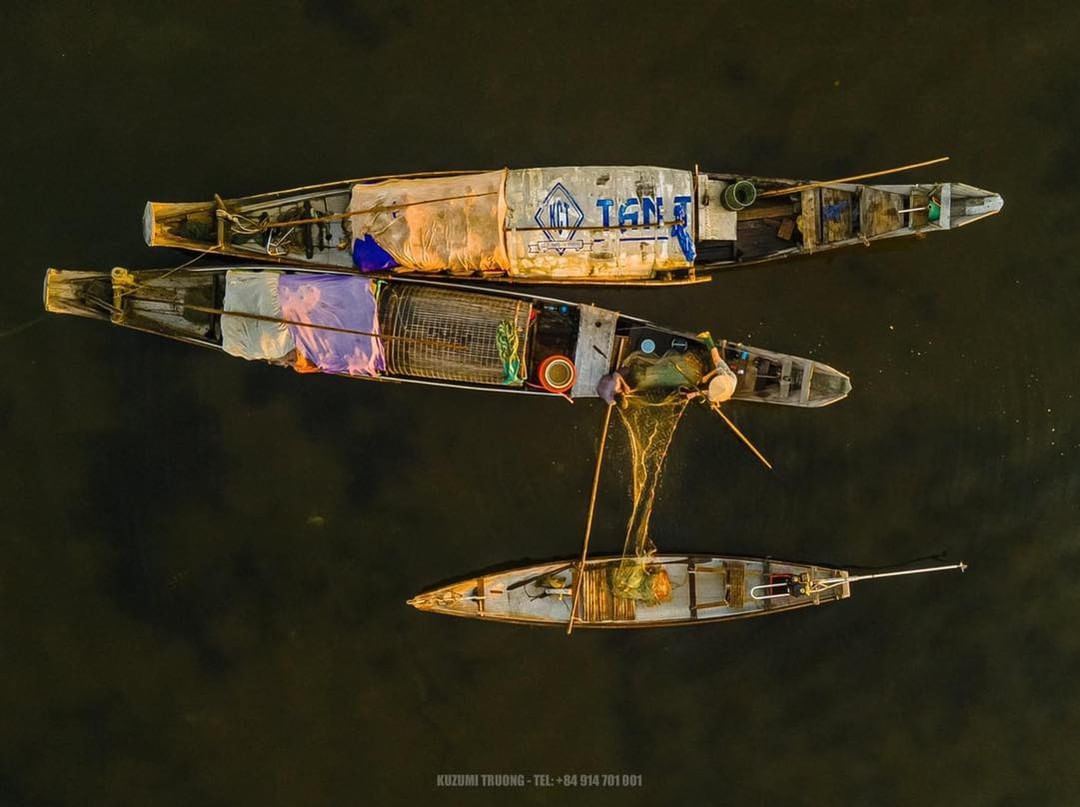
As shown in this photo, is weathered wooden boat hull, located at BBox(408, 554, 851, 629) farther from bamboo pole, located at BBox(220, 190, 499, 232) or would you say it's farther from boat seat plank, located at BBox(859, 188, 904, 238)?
bamboo pole, located at BBox(220, 190, 499, 232)

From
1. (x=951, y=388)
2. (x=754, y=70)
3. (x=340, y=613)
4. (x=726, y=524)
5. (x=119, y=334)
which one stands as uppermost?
(x=754, y=70)

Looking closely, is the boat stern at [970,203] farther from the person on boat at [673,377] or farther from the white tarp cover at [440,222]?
the white tarp cover at [440,222]

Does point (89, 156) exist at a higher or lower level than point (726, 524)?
higher

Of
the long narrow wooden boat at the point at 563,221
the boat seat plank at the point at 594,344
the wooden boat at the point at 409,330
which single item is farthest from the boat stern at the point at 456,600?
the long narrow wooden boat at the point at 563,221

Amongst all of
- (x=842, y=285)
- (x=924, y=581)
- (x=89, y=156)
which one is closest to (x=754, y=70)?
(x=842, y=285)

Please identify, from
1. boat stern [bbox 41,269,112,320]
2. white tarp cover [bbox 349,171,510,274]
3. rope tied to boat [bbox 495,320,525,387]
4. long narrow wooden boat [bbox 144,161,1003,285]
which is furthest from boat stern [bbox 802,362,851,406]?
boat stern [bbox 41,269,112,320]

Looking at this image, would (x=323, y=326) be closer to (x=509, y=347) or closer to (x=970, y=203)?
(x=509, y=347)

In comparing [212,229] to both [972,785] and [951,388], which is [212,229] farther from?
[972,785]
